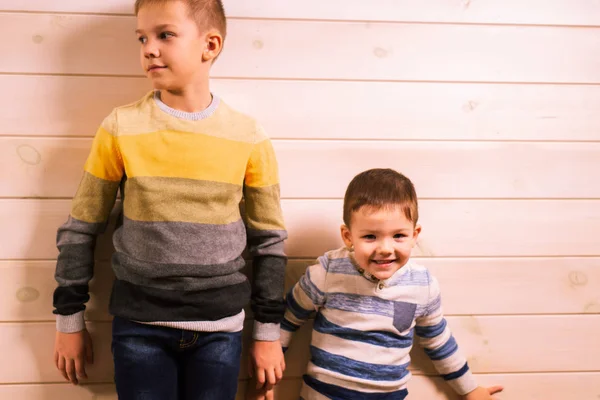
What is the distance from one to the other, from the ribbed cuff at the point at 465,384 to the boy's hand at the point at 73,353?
32.4 inches

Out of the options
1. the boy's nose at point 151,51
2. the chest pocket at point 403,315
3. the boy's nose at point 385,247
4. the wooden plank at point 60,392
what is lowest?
the wooden plank at point 60,392

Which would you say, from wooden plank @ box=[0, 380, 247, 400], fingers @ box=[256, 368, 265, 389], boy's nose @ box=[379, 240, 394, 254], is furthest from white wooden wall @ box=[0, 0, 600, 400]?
boy's nose @ box=[379, 240, 394, 254]

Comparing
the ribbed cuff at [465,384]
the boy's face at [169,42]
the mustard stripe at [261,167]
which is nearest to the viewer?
the boy's face at [169,42]

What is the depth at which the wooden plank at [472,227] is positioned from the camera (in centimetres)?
118

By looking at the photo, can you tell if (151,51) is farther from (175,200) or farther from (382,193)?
(382,193)

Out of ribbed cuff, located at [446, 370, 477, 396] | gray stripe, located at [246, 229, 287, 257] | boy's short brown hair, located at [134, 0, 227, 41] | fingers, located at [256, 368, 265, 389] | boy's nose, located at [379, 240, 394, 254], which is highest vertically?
boy's short brown hair, located at [134, 0, 227, 41]

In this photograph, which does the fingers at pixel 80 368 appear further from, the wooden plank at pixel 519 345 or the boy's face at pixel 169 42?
the boy's face at pixel 169 42

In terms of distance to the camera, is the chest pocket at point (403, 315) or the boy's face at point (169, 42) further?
the chest pocket at point (403, 315)

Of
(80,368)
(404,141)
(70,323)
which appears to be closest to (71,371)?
(80,368)

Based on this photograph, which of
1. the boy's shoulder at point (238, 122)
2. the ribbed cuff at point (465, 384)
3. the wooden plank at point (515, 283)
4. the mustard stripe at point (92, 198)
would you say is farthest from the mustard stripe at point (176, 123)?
the ribbed cuff at point (465, 384)

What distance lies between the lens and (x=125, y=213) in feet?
3.26

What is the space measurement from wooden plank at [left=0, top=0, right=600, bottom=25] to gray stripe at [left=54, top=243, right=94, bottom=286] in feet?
1.71

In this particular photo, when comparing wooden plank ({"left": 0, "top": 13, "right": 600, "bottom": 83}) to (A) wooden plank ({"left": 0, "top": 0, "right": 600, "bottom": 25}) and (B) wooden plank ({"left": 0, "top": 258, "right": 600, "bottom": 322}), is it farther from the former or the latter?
(B) wooden plank ({"left": 0, "top": 258, "right": 600, "bottom": 322})

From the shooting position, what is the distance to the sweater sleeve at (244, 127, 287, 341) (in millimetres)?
1055
